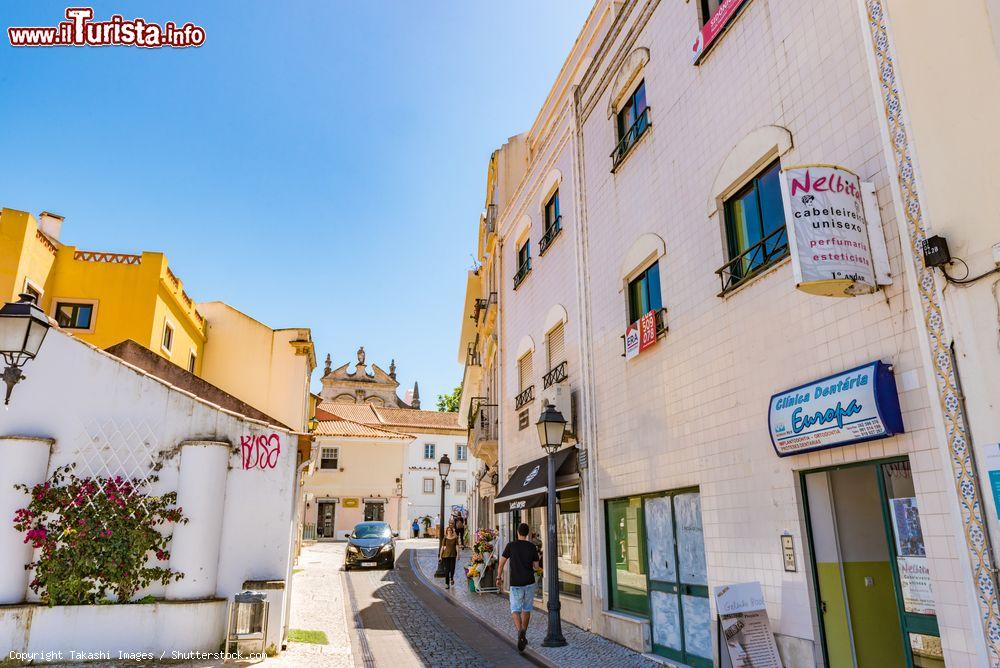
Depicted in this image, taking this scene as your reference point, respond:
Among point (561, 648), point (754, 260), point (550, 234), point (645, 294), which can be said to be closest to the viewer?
point (754, 260)

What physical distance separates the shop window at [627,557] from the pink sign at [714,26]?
21.2ft

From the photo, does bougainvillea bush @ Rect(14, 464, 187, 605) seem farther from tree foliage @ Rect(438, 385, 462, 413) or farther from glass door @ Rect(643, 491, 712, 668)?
tree foliage @ Rect(438, 385, 462, 413)

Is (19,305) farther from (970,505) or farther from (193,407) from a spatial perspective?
(970,505)

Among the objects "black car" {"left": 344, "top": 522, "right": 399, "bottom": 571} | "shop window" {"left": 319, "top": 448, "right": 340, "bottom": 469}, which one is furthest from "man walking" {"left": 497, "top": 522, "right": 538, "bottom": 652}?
"shop window" {"left": 319, "top": 448, "right": 340, "bottom": 469}

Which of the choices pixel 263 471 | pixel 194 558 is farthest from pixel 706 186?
pixel 194 558

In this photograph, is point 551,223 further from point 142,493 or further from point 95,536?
point 95,536

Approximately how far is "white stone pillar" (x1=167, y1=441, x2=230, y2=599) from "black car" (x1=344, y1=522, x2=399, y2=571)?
1520cm

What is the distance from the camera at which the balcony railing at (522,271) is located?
16.8m

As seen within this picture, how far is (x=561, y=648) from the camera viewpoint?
9938mm

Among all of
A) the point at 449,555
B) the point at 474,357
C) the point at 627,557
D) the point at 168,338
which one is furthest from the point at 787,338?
the point at 474,357

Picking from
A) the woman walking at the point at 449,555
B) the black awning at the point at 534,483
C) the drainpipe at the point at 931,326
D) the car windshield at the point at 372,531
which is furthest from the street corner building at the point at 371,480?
the drainpipe at the point at 931,326

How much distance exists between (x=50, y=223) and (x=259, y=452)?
18.8m

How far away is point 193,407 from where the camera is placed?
30.9 feet

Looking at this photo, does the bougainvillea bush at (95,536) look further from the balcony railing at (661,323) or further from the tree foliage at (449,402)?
the tree foliage at (449,402)
